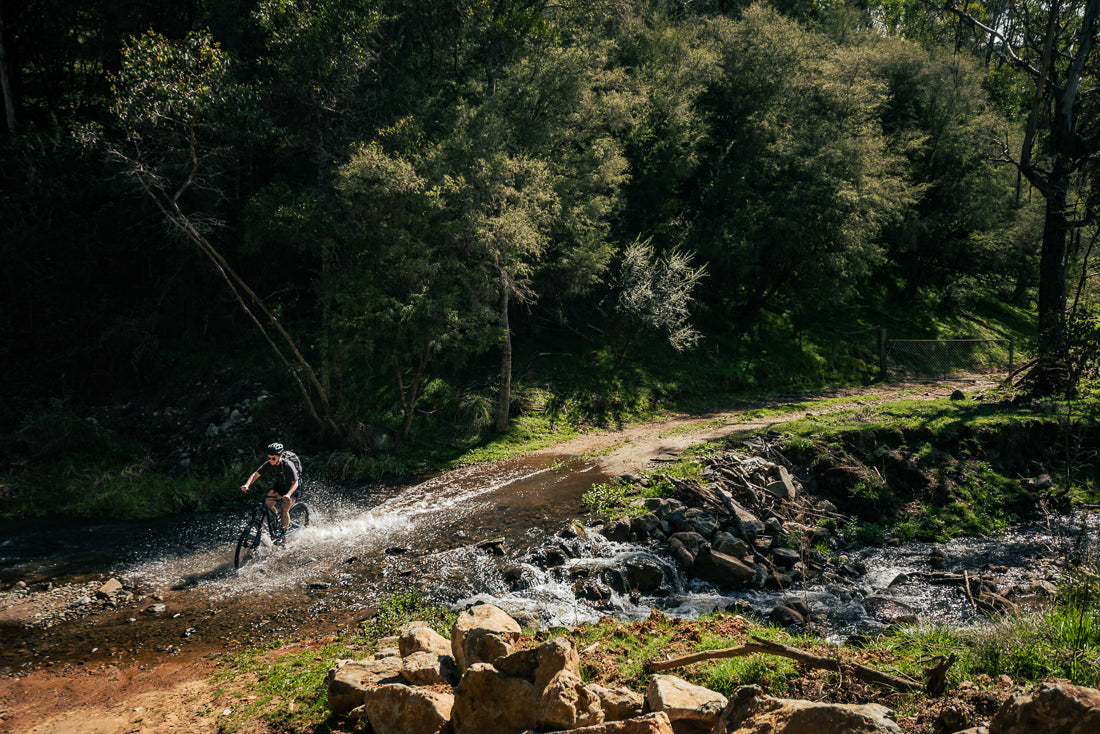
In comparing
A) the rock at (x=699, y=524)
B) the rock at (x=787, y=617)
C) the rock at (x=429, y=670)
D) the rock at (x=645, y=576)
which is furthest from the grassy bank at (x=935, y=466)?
the rock at (x=429, y=670)

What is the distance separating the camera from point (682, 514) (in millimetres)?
13180

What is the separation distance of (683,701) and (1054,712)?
266cm

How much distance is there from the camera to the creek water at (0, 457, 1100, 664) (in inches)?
391

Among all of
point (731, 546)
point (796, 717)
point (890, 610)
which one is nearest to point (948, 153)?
point (731, 546)

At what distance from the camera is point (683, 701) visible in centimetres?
537

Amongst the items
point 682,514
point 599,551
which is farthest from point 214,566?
point 682,514

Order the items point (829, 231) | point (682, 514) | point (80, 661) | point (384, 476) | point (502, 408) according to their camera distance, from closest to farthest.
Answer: point (80, 661) → point (682, 514) → point (384, 476) → point (502, 408) → point (829, 231)

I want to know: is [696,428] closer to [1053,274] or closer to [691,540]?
[691,540]

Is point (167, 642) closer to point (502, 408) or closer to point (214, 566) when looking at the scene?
point (214, 566)

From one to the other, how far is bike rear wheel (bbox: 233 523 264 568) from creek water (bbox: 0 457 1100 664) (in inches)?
11.2

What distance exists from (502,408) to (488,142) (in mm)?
8768

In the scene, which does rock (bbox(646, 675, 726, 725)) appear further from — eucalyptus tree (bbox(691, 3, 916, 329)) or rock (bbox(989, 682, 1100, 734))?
eucalyptus tree (bbox(691, 3, 916, 329))

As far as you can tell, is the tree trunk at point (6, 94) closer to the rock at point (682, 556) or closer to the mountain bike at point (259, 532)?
the mountain bike at point (259, 532)

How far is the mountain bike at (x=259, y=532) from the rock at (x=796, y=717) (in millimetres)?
10224
